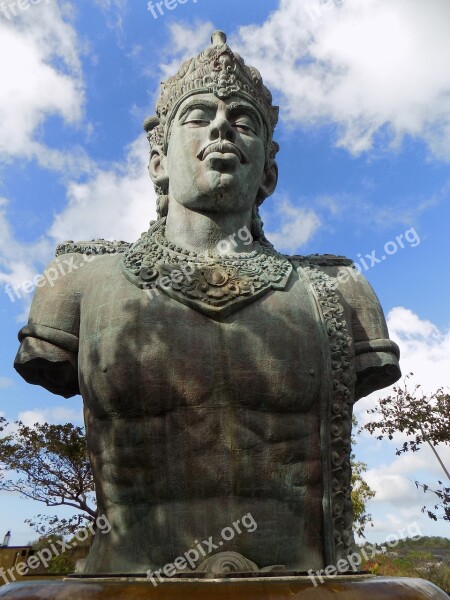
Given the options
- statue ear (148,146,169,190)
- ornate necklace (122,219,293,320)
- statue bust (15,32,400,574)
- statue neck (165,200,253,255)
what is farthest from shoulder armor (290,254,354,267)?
statue ear (148,146,169,190)

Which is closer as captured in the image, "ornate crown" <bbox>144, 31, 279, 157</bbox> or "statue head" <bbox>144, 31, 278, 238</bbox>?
"statue head" <bbox>144, 31, 278, 238</bbox>

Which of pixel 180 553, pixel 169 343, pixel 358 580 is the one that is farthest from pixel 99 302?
pixel 358 580

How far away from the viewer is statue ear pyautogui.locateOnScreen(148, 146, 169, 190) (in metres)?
5.22

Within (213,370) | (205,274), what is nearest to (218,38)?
(205,274)

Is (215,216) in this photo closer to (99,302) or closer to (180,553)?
(99,302)

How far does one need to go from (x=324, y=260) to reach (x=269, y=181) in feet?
3.40

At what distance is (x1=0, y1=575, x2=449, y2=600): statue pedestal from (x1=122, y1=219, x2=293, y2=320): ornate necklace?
180 cm

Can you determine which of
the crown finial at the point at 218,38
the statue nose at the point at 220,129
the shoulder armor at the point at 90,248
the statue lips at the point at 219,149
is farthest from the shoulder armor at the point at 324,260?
the crown finial at the point at 218,38

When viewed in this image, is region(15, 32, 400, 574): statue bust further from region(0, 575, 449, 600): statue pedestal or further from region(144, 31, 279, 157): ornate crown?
region(0, 575, 449, 600): statue pedestal

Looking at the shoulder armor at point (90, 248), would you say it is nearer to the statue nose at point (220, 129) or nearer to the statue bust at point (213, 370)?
the statue bust at point (213, 370)

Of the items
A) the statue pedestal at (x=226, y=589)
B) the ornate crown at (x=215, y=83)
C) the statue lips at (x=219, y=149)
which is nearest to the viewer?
the statue pedestal at (x=226, y=589)

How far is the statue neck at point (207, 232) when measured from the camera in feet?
15.3

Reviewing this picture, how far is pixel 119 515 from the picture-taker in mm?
3848

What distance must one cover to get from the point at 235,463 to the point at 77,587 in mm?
1313
